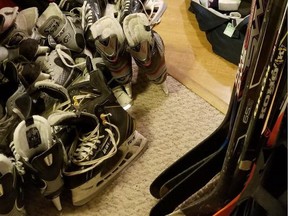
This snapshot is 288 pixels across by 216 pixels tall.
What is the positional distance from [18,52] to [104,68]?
251 millimetres

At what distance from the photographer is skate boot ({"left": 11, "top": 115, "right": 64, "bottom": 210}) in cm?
96

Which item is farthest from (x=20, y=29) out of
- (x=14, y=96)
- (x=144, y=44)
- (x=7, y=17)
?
(x=144, y=44)

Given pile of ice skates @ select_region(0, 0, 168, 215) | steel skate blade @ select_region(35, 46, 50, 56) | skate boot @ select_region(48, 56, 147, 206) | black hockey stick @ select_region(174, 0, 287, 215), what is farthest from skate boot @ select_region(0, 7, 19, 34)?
black hockey stick @ select_region(174, 0, 287, 215)

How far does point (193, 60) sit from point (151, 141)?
0.36 metres

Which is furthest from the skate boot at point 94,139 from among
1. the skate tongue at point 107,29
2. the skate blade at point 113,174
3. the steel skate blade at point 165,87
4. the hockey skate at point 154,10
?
the hockey skate at point 154,10

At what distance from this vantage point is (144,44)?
46.6 inches

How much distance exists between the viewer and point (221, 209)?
0.90 m

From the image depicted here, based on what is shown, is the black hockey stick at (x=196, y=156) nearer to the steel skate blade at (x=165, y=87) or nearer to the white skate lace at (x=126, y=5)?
the steel skate blade at (x=165, y=87)

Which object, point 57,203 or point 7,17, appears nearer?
point 57,203

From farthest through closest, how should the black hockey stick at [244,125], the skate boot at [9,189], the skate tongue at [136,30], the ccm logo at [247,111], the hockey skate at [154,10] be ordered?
the hockey skate at [154,10], the skate tongue at [136,30], the skate boot at [9,189], the ccm logo at [247,111], the black hockey stick at [244,125]

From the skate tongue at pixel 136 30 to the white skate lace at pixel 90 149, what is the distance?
224 mm

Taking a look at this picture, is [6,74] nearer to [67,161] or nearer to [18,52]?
[18,52]

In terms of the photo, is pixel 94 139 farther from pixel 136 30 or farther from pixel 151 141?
pixel 136 30

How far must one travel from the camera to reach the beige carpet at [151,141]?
3.57ft
